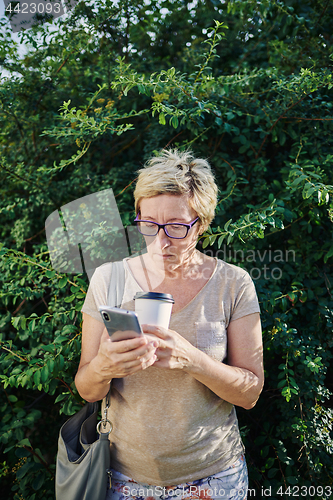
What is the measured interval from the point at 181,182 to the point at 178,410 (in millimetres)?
920

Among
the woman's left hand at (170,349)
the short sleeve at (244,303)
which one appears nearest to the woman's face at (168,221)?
the short sleeve at (244,303)

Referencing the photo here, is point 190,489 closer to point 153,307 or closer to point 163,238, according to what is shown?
point 153,307

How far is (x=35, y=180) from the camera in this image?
98.3 inches

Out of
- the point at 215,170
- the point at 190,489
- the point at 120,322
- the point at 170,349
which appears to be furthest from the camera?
the point at 215,170

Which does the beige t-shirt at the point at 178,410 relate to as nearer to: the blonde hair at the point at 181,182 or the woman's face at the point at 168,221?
the woman's face at the point at 168,221

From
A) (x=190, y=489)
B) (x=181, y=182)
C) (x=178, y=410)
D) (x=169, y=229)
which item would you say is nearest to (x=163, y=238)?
(x=169, y=229)

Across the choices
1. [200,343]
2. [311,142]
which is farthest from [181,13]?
[200,343]

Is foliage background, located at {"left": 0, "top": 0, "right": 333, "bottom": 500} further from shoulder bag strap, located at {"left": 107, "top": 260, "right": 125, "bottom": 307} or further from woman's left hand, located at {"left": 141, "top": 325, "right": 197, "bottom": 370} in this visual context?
woman's left hand, located at {"left": 141, "top": 325, "right": 197, "bottom": 370}

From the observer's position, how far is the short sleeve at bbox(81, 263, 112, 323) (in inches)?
56.9

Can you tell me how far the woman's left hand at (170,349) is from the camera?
1.17 meters

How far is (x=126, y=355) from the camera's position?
114 centimetres

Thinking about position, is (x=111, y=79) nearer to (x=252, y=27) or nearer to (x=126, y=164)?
(x=126, y=164)

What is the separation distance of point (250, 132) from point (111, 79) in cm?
103

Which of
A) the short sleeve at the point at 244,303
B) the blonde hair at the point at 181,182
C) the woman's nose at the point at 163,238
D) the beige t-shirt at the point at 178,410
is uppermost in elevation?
the blonde hair at the point at 181,182
